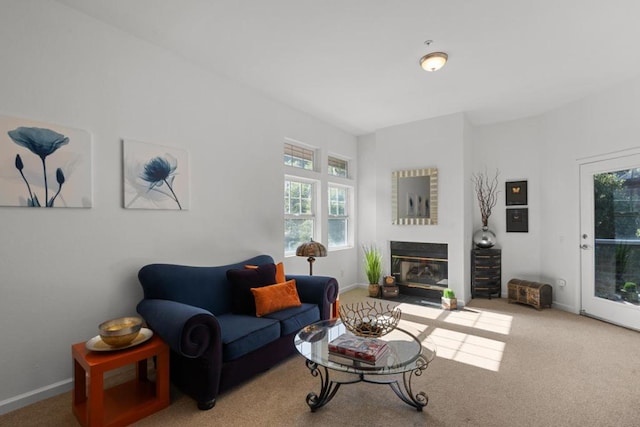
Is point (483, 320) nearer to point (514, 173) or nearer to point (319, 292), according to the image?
point (319, 292)

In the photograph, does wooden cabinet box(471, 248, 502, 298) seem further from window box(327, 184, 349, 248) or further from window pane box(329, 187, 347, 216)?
window pane box(329, 187, 347, 216)

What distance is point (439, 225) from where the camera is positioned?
4.70 meters

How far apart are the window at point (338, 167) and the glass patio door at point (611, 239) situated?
3405 millimetres

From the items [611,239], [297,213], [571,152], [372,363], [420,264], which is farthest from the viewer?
[420,264]

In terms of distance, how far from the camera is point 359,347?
1961 mm

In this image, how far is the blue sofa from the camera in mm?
2020

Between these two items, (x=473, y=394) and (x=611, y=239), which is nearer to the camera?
(x=473, y=394)

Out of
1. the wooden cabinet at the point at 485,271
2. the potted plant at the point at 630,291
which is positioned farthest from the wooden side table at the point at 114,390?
the potted plant at the point at 630,291

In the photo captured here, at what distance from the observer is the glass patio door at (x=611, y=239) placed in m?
3.46

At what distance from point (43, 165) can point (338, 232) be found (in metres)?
4.08

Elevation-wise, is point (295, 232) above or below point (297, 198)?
below

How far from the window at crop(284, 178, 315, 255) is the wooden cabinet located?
2645 millimetres

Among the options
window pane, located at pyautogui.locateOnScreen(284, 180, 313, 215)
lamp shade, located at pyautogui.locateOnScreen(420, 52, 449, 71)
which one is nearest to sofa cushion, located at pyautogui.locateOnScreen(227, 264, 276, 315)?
window pane, located at pyautogui.locateOnScreen(284, 180, 313, 215)

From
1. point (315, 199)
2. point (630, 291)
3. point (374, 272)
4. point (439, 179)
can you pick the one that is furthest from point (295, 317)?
point (630, 291)
